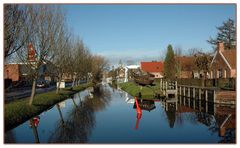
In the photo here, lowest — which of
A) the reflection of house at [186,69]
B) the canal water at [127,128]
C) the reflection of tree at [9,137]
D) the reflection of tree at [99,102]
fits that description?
the reflection of tree at [99,102]

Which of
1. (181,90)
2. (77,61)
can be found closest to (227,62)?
(181,90)

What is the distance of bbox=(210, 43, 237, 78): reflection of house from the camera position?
46.9m

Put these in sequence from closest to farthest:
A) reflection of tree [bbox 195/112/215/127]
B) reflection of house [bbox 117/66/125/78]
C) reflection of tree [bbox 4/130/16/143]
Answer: reflection of tree [bbox 4/130/16/143] < reflection of tree [bbox 195/112/215/127] < reflection of house [bbox 117/66/125/78]

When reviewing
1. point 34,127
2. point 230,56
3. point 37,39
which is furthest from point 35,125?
point 230,56

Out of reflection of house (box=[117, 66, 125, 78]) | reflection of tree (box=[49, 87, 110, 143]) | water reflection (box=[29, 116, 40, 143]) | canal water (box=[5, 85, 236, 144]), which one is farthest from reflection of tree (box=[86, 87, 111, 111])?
reflection of house (box=[117, 66, 125, 78])

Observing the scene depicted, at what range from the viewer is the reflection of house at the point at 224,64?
4688 cm

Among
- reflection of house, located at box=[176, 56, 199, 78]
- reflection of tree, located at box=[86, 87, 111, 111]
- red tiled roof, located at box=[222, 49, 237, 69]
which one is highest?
red tiled roof, located at box=[222, 49, 237, 69]

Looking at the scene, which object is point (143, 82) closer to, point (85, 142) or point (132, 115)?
point (132, 115)

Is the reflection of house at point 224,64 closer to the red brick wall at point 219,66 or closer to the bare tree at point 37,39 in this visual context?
the red brick wall at point 219,66

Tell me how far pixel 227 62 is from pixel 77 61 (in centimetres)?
2416

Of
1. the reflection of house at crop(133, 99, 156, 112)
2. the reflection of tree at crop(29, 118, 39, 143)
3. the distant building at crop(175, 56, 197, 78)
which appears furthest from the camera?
the distant building at crop(175, 56, 197, 78)

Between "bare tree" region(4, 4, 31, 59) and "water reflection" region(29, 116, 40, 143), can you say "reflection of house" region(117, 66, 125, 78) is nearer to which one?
"water reflection" region(29, 116, 40, 143)

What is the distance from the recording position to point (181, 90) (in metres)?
45.3

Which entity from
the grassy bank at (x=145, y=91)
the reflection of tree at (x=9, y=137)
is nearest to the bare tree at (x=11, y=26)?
the reflection of tree at (x=9, y=137)
